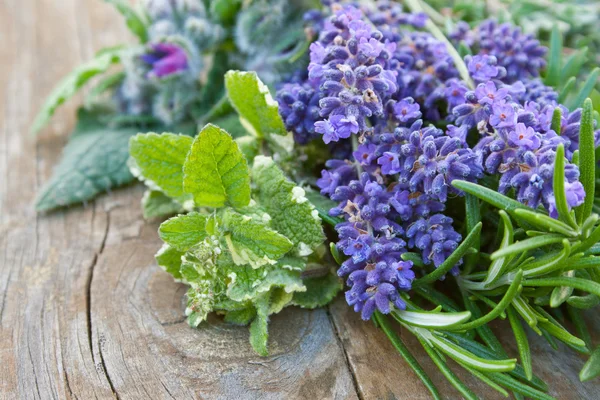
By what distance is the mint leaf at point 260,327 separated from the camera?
1.10 meters

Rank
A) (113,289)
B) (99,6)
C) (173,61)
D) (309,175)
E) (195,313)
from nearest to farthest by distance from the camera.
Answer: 1. (195,313)
2. (113,289)
3. (309,175)
4. (173,61)
5. (99,6)

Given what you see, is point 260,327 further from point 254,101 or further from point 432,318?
point 254,101

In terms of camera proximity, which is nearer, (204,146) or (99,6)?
(204,146)

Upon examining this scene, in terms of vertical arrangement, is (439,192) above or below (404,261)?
above

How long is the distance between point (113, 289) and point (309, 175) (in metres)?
0.50

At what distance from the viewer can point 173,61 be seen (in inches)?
65.5

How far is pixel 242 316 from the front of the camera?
119 cm

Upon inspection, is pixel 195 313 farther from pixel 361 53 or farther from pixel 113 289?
pixel 361 53

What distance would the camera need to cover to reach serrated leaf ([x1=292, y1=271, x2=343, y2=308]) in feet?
4.00

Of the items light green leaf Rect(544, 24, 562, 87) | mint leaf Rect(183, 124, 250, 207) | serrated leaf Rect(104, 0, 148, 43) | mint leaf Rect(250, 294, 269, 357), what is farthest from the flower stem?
serrated leaf Rect(104, 0, 148, 43)

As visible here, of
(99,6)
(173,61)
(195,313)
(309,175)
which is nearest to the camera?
(195,313)

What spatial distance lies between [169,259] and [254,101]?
371 millimetres

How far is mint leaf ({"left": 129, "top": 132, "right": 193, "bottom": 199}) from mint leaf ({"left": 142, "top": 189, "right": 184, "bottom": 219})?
123 mm

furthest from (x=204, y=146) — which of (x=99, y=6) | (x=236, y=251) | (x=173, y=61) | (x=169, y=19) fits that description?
(x=99, y=6)
